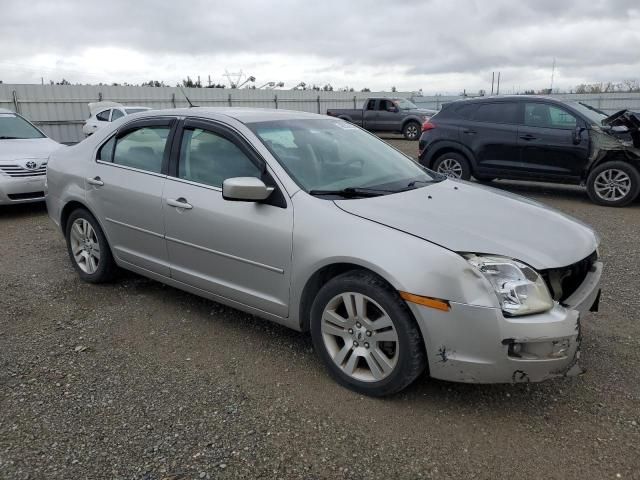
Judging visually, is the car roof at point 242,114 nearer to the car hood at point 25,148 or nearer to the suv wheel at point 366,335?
the suv wheel at point 366,335

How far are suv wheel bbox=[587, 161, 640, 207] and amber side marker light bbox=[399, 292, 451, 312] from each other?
6.77 meters

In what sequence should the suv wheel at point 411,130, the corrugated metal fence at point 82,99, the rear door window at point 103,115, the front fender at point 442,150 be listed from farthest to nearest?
the suv wheel at point 411,130, the corrugated metal fence at point 82,99, the rear door window at point 103,115, the front fender at point 442,150

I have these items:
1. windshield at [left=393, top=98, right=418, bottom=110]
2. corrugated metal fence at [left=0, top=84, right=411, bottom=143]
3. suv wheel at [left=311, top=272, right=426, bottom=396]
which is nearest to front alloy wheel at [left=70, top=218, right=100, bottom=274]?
suv wheel at [left=311, top=272, right=426, bottom=396]

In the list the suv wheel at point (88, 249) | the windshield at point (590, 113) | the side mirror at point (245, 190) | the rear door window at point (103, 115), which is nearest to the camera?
the side mirror at point (245, 190)

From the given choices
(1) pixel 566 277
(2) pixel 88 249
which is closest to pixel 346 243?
(1) pixel 566 277

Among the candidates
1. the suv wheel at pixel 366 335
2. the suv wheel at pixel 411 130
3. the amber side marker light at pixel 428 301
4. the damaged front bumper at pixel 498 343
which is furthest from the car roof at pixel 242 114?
the suv wheel at pixel 411 130

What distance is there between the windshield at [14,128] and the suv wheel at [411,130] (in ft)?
49.8

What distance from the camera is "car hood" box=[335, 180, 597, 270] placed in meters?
2.83

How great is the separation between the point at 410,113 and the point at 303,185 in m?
19.3

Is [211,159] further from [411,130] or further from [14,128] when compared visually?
[411,130]

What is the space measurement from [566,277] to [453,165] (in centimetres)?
679

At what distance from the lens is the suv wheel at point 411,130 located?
2164 centimetres

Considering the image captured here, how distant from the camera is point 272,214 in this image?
3.35 m

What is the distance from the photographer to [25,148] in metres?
8.49
